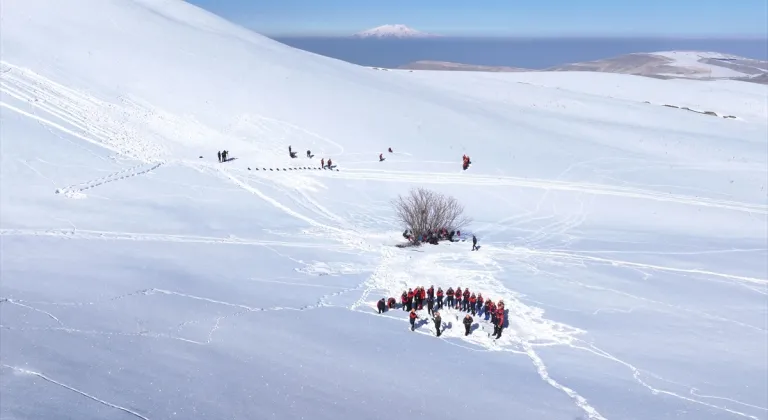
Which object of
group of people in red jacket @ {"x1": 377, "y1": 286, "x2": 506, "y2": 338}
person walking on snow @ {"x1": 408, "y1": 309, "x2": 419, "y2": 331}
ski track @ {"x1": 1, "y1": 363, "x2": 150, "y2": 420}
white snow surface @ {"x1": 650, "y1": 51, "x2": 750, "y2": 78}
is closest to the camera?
ski track @ {"x1": 1, "y1": 363, "x2": 150, "y2": 420}

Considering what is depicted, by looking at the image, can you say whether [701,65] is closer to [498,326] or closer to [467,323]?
[498,326]

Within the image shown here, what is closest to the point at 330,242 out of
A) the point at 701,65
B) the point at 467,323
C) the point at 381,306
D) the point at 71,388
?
the point at 381,306

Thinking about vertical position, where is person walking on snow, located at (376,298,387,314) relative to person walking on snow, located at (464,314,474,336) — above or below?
above

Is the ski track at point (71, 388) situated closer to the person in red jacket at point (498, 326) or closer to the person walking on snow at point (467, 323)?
the person walking on snow at point (467, 323)

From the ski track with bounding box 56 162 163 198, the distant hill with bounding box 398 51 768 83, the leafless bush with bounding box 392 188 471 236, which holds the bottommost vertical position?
the leafless bush with bounding box 392 188 471 236

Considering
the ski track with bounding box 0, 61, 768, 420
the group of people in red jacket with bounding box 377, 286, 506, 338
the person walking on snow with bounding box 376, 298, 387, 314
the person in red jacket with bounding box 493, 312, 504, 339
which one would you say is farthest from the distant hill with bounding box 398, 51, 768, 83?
the person walking on snow with bounding box 376, 298, 387, 314

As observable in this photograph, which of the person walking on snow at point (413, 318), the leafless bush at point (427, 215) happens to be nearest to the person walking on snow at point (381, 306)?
the person walking on snow at point (413, 318)

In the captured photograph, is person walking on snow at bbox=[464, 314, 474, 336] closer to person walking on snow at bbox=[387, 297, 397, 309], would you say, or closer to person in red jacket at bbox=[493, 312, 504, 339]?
person in red jacket at bbox=[493, 312, 504, 339]
